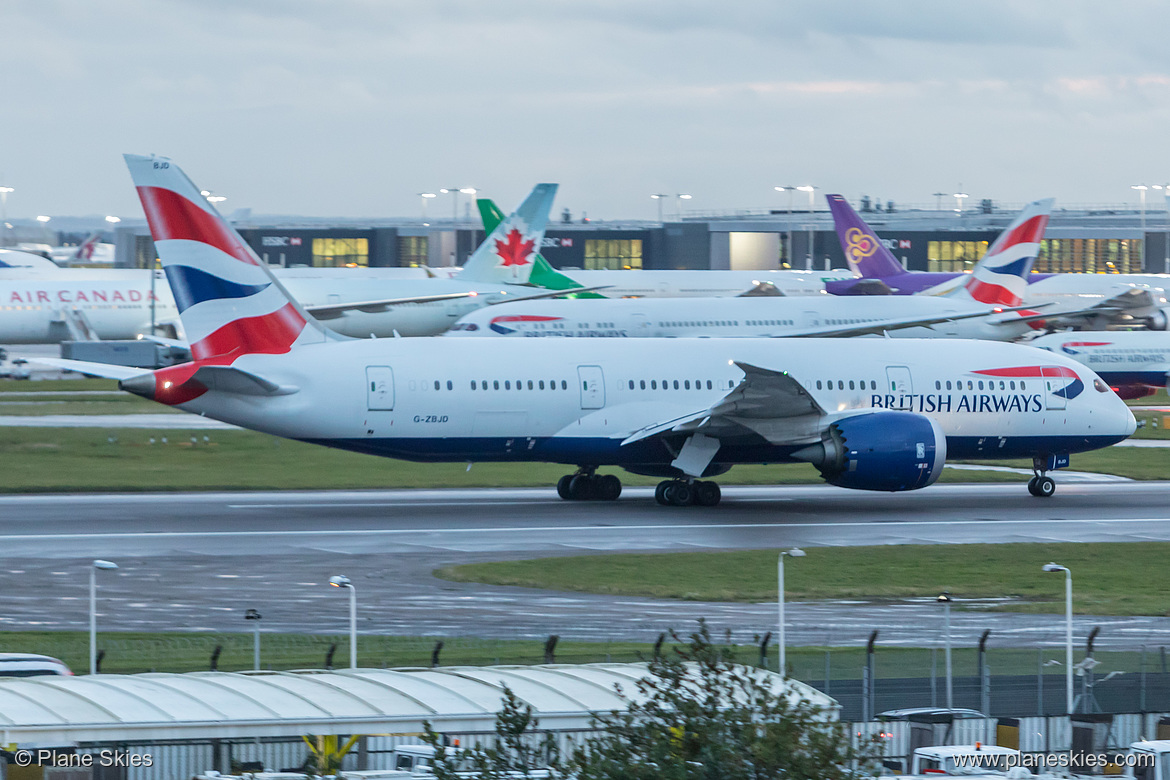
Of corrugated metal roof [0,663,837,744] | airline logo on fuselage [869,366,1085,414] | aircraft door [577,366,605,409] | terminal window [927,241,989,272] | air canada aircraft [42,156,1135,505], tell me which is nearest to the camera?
corrugated metal roof [0,663,837,744]

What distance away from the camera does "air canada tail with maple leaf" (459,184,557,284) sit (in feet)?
259

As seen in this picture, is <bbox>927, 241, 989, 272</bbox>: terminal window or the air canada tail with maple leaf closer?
the air canada tail with maple leaf

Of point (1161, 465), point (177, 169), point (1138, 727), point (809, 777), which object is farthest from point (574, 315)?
point (809, 777)

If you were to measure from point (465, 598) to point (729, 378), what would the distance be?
14.8 m

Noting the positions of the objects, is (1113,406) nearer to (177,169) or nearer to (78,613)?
(177,169)

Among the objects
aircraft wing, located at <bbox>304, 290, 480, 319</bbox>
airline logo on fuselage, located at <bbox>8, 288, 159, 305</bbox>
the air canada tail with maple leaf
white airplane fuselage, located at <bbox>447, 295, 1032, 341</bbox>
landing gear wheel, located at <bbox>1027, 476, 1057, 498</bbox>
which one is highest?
the air canada tail with maple leaf

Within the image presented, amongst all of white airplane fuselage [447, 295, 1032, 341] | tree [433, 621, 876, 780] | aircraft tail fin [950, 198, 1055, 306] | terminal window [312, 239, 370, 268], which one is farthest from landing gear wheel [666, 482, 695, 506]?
terminal window [312, 239, 370, 268]

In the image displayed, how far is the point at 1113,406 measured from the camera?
4150 centimetres

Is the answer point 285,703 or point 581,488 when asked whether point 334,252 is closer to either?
point 581,488

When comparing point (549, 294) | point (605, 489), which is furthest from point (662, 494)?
point (549, 294)

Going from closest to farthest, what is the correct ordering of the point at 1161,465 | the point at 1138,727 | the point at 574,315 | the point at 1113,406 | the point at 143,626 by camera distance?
1. the point at 1138,727
2. the point at 143,626
3. the point at 1113,406
4. the point at 1161,465
5. the point at 574,315

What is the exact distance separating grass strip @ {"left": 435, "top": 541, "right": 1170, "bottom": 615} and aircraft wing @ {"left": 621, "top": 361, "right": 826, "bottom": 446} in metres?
5.84

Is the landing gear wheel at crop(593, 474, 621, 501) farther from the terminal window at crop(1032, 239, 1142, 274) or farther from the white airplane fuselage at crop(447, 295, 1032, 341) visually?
the terminal window at crop(1032, 239, 1142, 274)

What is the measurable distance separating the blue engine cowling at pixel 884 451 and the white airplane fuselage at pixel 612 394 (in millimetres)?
701
